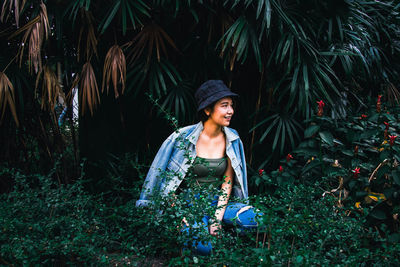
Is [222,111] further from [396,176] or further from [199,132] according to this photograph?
[396,176]

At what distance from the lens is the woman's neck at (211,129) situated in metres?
2.68

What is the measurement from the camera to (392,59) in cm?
435

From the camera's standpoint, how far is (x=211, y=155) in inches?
106

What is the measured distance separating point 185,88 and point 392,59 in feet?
8.50

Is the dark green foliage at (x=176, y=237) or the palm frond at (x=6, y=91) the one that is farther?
the palm frond at (x=6, y=91)

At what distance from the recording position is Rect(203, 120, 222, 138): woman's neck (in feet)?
8.79

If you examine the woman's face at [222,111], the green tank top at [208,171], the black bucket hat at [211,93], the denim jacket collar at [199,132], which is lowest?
the green tank top at [208,171]

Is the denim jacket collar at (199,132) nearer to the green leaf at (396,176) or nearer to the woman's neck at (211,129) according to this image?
the woman's neck at (211,129)

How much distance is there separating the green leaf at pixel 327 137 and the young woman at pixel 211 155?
63 cm

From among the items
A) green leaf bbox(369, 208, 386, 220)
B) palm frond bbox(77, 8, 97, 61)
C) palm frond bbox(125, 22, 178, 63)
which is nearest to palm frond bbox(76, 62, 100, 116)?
palm frond bbox(77, 8, 97, 61)

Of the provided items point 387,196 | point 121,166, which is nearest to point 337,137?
point 387,196

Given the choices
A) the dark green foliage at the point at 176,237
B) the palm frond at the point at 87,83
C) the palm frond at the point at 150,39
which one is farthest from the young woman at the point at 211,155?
the palm frond at the point at 87,83

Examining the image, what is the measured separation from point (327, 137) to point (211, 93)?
3.16ft

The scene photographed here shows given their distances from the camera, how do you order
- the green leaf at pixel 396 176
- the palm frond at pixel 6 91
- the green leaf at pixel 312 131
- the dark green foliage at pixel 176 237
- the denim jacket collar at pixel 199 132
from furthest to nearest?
the green leaf at pixel 312 131 → the palm frond at pixel 6 91 → the denim jacket collar at pixel 199 132 → the green leaf at pixel 396 176 → the dark green foliage at pixel 176 237
